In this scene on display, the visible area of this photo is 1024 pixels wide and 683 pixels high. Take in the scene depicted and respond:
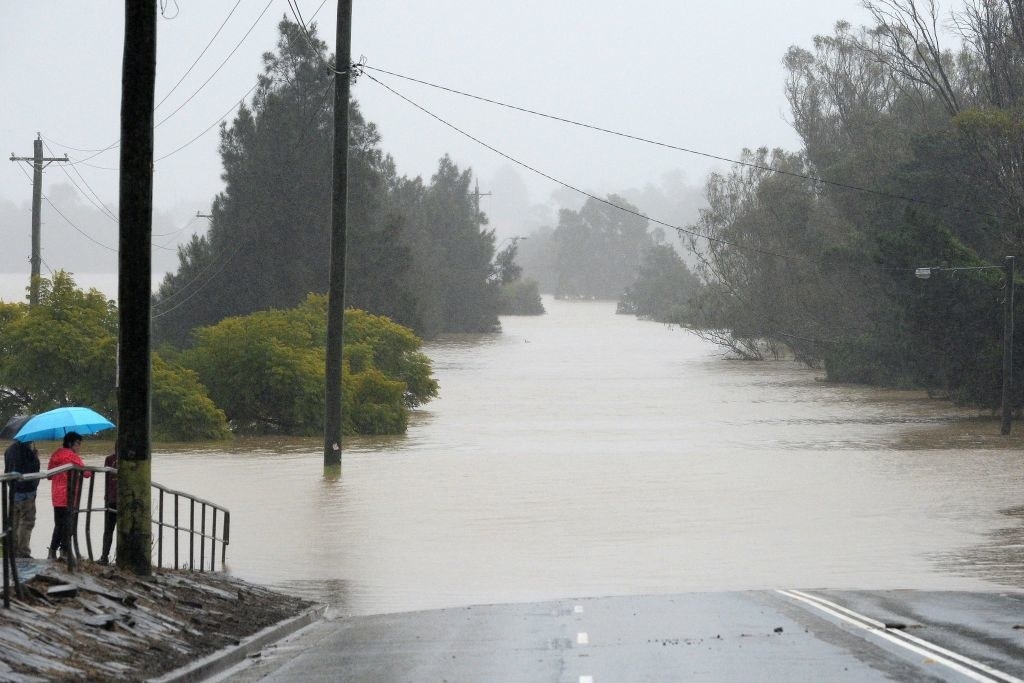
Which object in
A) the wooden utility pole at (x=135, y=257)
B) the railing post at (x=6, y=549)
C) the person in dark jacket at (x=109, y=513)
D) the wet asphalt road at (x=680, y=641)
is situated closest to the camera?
the railing post at (x=6, y=549)

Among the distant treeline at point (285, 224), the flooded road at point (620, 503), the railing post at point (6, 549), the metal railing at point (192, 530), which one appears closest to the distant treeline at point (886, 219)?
the flooded road at point (620, 503)

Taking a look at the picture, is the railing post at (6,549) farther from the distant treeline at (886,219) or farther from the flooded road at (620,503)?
the distant treeline at (886,219)

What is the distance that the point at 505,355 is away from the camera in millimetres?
94125

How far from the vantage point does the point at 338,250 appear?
29594 mm

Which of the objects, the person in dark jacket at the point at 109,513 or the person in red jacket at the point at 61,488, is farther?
the person in dark jacket at the point at 109,513

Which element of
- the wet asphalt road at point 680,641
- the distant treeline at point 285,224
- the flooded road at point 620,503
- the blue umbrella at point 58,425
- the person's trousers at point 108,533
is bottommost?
the flooded road at point 620,503

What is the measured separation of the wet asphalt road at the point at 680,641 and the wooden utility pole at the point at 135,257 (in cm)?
Answer: 179

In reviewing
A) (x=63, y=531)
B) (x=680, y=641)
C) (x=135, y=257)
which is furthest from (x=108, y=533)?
(x=680, y=641)

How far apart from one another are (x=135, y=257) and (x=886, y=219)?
53.7 metres

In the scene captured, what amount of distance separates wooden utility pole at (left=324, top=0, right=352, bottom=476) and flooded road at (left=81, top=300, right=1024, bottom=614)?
1.04m

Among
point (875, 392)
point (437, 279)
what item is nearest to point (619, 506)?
point (875, 392)

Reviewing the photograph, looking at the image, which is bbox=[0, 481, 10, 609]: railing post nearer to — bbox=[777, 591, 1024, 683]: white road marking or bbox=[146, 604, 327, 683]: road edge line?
bbox=[146, 604, 327, 683]: road edge line

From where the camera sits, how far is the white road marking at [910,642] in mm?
10070

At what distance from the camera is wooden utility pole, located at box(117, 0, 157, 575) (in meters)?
13.1
